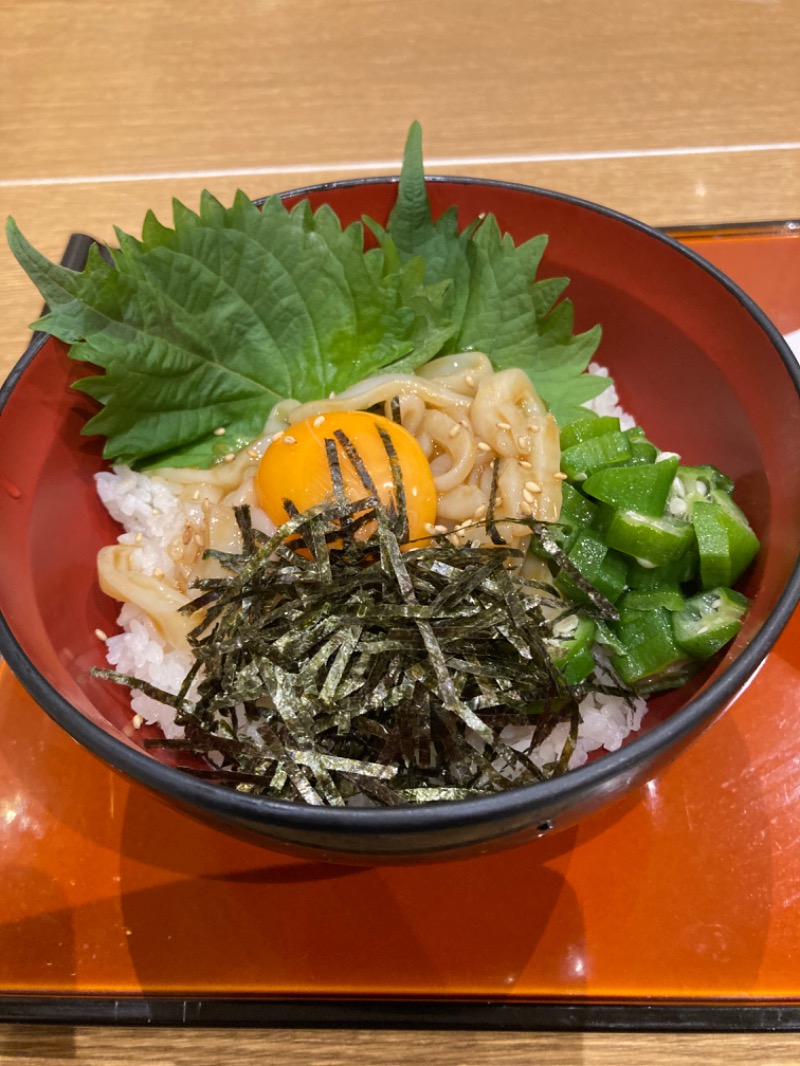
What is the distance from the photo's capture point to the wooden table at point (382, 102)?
2.23m

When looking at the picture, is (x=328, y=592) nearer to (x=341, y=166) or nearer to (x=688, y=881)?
(x=688, y=881)

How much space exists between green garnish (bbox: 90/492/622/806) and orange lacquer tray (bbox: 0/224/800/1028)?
212mm

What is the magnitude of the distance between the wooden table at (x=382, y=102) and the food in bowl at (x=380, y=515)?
2.37ft

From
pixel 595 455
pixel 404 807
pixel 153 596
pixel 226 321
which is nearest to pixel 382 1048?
pixel 404 807

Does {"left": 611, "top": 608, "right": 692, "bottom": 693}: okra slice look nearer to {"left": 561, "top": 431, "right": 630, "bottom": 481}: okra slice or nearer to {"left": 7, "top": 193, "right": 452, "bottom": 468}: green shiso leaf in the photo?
{"left": 561, "top": 431, "right": 630, "bottom": 481}: okra slice

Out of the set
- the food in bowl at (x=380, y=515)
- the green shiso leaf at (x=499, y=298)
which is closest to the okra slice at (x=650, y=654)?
the food in bowl at (x=380, y=515)

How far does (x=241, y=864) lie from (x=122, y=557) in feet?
1.88

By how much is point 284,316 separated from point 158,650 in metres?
0.72

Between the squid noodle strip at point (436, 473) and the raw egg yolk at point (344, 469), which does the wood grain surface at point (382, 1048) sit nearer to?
the squid noodle strip at point (436, 473)

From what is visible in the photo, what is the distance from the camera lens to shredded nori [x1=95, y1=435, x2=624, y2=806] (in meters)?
1.11

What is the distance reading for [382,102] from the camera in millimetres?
2461

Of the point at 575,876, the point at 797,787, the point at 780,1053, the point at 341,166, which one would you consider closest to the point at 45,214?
the point at 341,166

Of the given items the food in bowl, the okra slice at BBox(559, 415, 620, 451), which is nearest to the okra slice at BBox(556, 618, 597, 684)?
the food in bowl

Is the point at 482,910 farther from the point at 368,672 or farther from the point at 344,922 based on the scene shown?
the point at 368,672
